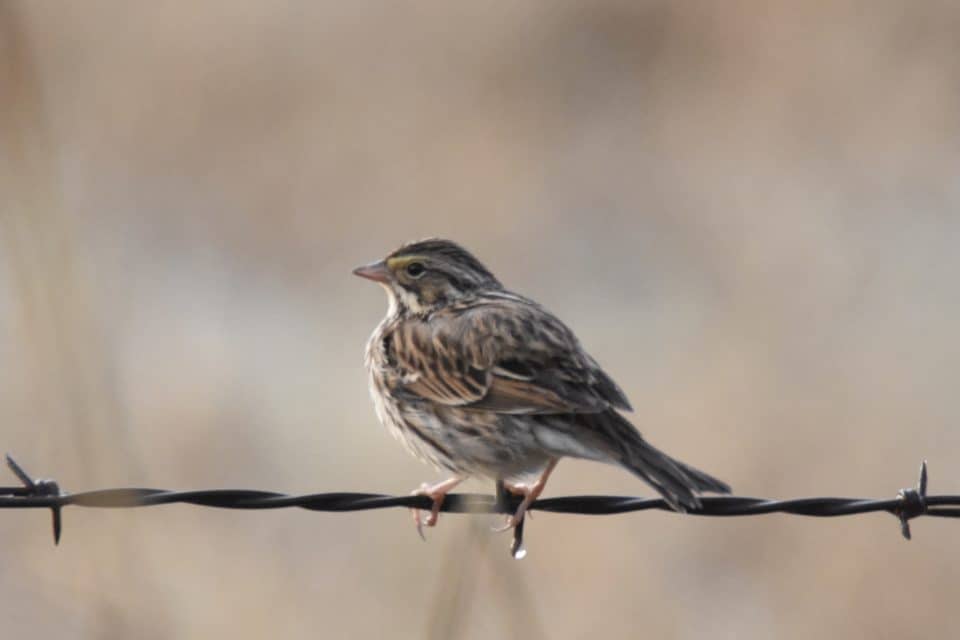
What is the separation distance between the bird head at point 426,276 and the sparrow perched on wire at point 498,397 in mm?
67

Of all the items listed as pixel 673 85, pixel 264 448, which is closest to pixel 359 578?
pixel 264 448

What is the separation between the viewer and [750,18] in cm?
2153

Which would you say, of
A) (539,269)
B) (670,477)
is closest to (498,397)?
(670,477)

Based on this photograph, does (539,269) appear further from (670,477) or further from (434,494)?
(670,477)

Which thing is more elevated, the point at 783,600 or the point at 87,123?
the point at 87,123

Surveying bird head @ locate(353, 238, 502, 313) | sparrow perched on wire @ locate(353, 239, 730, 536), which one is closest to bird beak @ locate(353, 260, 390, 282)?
bird head @ locate(353, 238, 502, 313)

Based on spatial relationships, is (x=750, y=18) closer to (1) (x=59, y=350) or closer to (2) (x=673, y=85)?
(2) (x=673, y=85)

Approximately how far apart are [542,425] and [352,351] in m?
9.63

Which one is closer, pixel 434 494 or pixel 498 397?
pixel 434 494

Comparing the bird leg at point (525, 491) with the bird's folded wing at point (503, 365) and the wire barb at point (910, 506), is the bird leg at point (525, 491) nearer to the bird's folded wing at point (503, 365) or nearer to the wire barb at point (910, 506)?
the bird's folded wing at point (503, 365)

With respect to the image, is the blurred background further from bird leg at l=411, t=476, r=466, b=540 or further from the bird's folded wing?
the bird's folded wing

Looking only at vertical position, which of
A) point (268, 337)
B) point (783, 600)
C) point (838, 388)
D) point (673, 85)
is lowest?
point (783, 600)

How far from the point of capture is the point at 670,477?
6219mm

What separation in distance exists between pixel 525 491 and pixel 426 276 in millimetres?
1328
